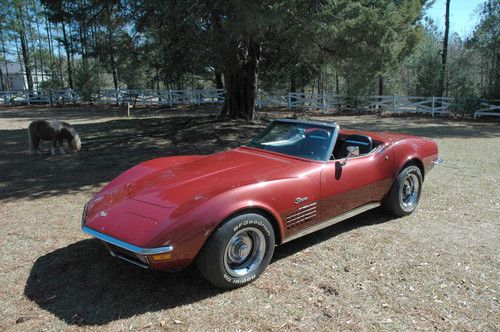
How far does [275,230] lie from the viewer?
152 inches

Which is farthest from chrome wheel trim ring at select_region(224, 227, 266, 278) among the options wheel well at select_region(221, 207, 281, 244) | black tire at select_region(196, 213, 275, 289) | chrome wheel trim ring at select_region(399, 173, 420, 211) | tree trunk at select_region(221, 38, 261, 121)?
tree trunk at select_region(221, 38, 261, 121)

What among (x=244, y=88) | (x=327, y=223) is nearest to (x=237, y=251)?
(x=327, y=223)

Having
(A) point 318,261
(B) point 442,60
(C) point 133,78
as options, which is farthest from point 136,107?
(A) point 318,261

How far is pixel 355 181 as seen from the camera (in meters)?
4.58

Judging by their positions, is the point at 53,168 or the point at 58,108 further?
the point at 58,108

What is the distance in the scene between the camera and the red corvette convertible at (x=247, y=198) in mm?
3285

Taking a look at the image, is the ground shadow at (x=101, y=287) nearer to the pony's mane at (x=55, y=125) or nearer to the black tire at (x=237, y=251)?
the black tire at (x=237, y=251)

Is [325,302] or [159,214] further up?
[159,214]

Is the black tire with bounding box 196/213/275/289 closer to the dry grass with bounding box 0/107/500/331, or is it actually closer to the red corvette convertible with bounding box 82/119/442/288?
the red corvette convertible with bounding box 82/119/442/288

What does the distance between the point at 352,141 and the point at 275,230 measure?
2.08 metres

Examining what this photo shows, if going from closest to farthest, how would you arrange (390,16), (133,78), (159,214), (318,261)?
(159,214)
(318,261)
(390,16)
(133,78)

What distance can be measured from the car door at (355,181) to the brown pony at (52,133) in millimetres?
7615

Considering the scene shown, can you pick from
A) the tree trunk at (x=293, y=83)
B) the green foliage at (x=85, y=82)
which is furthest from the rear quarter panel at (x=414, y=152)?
the green foliage at (x=85, y=82)

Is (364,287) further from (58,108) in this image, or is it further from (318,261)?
(58,108)
